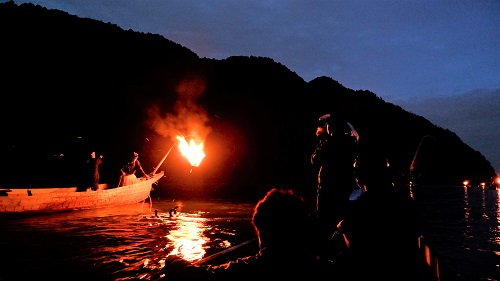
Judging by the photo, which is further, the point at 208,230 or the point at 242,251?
the point at 208,230

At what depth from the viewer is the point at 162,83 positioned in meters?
110

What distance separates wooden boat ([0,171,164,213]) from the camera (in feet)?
50.7

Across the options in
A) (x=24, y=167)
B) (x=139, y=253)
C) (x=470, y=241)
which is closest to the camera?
(x=139, y=253)

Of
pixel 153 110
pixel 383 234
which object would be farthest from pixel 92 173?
pixel 153 110

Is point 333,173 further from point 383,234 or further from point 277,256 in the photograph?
point 277,256

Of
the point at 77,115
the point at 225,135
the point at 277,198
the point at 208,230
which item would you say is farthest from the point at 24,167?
the point at 225,135

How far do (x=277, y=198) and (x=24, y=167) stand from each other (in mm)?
54211

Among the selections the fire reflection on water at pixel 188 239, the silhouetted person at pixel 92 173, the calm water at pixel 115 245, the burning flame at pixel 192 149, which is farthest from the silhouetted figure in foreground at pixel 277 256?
the silhouetted person at pixel 92 173

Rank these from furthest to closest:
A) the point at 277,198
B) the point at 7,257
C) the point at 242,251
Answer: the point at 7,257, the point at 242,251, the point at 277,198

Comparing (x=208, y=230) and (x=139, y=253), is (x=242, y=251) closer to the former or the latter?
(x=139, y=253)

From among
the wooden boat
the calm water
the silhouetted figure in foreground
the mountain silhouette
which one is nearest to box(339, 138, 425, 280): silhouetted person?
the silhouetted figure in foreground

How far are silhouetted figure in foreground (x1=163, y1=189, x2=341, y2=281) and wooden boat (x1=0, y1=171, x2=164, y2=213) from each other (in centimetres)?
1689

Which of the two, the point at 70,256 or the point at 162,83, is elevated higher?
the point at 162,83

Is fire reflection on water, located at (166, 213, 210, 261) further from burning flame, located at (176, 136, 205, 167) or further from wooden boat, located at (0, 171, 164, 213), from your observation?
wooden boat, located at (0, 171, 164, 213)
